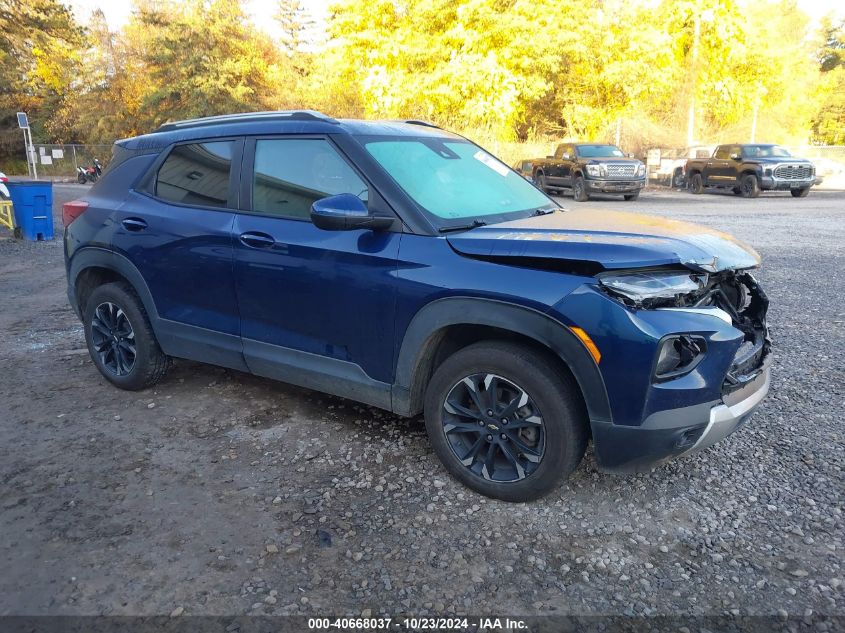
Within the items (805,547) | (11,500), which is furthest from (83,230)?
(805,547)

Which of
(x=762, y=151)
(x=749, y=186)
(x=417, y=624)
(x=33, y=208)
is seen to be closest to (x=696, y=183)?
(x=749, y=186)

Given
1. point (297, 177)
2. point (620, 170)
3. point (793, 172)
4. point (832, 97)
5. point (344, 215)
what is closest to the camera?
point (344, 215)

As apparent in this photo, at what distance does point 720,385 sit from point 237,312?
2629 millimetres

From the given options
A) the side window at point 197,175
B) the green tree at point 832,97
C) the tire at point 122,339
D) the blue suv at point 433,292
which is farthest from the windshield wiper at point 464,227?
the green tree at point 832,97

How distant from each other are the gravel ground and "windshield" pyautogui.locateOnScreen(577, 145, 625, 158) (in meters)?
16.7

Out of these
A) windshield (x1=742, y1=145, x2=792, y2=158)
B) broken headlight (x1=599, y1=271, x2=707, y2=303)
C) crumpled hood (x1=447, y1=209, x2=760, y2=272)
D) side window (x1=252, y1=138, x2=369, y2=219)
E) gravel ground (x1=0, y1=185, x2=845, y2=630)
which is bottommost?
gravel ground (x1=0, y1=185, x2=845, y2=630)

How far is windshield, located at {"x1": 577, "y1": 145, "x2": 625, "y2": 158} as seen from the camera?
20156mm

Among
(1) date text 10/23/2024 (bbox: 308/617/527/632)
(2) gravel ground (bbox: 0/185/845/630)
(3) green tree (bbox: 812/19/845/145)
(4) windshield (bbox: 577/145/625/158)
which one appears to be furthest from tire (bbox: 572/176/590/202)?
(3) green tree (bbox: 812/19/845/145)

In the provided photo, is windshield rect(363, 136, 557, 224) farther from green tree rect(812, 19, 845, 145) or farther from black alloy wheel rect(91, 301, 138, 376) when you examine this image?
green tree rect(812, 19, 845, 145)

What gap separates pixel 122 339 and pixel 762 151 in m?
21.6

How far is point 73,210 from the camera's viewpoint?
4.61 meters

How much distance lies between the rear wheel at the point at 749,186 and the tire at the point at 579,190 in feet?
17.2

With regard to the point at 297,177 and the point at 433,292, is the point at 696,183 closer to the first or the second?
the point at 297,177

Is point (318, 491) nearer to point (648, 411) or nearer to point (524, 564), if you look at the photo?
point (524, 564)
